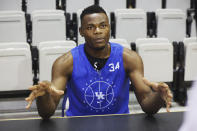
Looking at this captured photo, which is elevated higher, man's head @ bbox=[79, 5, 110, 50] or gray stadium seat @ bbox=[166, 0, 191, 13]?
gray stadium seat @ bbox=[166, 0, 191, 13]

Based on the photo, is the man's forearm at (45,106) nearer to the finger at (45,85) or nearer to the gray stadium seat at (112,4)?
the finger at (45,85)

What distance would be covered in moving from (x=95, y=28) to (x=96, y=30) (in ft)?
0.03

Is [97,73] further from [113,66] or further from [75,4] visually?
[75,4]

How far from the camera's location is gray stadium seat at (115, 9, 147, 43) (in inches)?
74.5

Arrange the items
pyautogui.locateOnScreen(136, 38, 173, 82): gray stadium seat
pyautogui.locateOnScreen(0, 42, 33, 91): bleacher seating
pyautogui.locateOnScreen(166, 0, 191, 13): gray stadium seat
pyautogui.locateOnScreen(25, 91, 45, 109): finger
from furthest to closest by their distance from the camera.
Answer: pyautogui.locateOnScreen(166, 0, 191, 13): gray stadium seat < pyautogui.locateOnScreen(136, 38, 173, 82): gray stadium seat < pyautogui.locateOnScreen(0, 42, 33, 91): bleacher seating < pyautogui.locateOnScreen(25, 91, 45, 109): finger

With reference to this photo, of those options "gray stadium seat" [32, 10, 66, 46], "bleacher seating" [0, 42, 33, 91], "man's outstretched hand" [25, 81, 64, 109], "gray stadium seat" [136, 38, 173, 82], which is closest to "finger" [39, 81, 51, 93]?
"man's outstretched hand" [25, 81, 64, 109]

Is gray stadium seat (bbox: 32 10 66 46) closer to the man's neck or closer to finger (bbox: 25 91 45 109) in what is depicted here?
the man's neck

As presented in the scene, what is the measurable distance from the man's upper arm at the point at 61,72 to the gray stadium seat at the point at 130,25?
41.3 inches

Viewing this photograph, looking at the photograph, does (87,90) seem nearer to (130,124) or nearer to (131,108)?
(130,124)

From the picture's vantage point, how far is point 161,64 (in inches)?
59.7

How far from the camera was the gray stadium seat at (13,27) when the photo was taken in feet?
5.75

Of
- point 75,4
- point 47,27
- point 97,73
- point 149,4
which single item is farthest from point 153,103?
point 149,4

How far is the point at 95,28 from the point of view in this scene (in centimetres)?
85

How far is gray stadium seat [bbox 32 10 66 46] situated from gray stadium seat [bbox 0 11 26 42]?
0.19 ft
